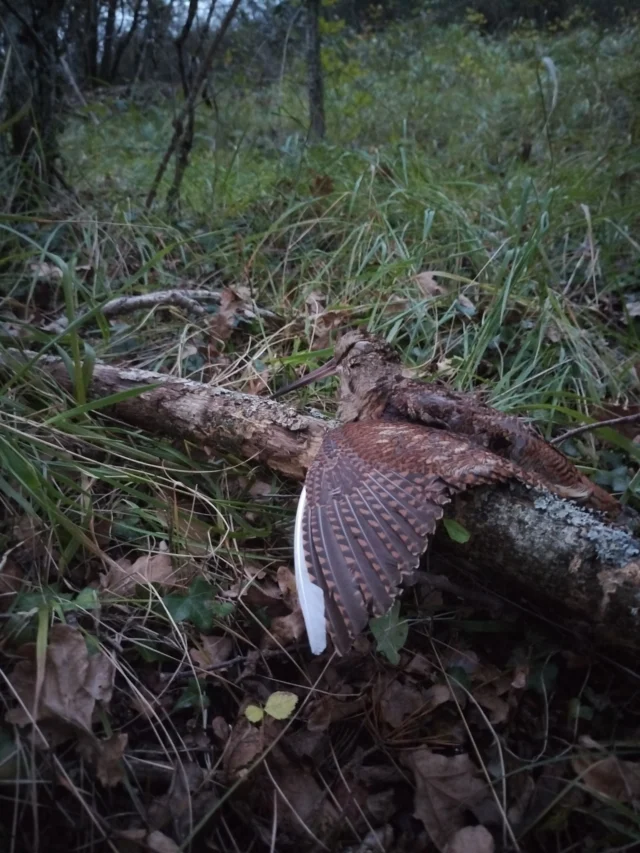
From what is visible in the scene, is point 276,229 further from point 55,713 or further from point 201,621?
point 55,713

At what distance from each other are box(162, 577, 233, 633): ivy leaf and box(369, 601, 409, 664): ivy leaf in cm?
36

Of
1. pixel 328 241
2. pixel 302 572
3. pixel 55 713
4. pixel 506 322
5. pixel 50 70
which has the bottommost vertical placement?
pixel 55 713

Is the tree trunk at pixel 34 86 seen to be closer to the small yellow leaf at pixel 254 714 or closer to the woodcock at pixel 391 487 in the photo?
the woodcock at pixel 391 487

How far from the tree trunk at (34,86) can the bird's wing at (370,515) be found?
2.39 metres

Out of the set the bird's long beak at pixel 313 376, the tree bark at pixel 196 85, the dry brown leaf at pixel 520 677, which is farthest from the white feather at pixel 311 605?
the tree bark at pixel 196 85

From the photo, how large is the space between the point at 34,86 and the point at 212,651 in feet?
9.34

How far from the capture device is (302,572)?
4.66 ft

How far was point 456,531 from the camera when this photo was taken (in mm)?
1495

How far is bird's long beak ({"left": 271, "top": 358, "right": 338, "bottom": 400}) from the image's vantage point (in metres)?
2.26

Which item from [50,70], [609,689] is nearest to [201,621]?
[609,689]

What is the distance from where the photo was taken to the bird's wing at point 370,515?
1.38 metres

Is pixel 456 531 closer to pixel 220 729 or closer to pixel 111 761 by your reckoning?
pixel 220 729

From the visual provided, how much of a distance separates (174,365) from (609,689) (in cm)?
178

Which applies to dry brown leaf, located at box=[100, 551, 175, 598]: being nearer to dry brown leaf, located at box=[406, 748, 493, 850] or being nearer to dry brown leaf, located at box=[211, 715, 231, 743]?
dry brown leaf, located at box=[211, 715, 231, 743]
